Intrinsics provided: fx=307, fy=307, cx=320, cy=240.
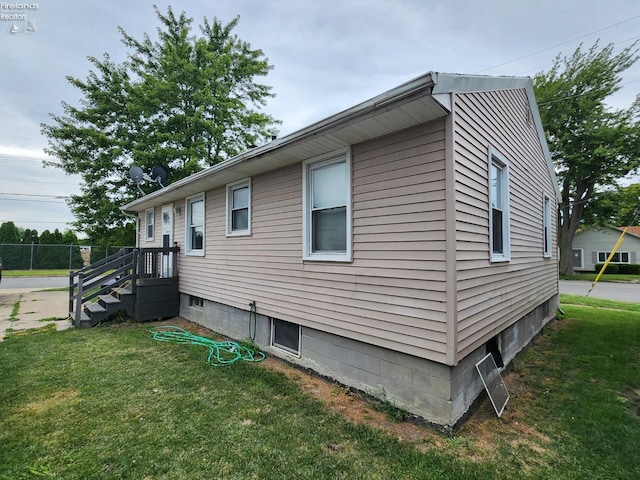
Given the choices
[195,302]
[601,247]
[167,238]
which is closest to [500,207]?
[195,302]

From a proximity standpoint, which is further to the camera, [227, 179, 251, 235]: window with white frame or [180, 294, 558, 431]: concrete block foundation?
[227, 179, 251, 235]: window with white frame

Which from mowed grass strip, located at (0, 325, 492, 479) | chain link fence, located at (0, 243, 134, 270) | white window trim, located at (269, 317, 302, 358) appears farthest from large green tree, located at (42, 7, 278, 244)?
mowed grass strip, located at (0, 325, 492, 479)

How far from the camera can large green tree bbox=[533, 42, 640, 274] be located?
1945 centimetres

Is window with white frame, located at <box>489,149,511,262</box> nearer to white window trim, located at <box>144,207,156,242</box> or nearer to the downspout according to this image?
the downspout

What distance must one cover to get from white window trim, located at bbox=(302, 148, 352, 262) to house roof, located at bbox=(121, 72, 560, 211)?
0.33 feet

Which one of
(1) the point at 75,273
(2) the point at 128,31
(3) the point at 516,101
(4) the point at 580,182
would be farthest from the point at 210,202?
(4) the point at 580,182

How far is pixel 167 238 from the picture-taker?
8.90 m

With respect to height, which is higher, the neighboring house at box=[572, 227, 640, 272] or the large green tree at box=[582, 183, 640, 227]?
the large green tree at box=[582, 183, 640, 227]

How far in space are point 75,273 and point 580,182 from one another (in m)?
29.1

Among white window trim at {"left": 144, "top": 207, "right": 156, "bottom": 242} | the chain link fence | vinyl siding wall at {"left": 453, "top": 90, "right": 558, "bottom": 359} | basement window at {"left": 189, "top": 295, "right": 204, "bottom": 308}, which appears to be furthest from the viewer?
the chain link fence

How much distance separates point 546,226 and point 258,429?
25.3 ft

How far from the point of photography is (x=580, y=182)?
2192 cm

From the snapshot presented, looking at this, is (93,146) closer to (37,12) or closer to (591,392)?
(37,12)

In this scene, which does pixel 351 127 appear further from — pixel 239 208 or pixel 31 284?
pixel 31 284
